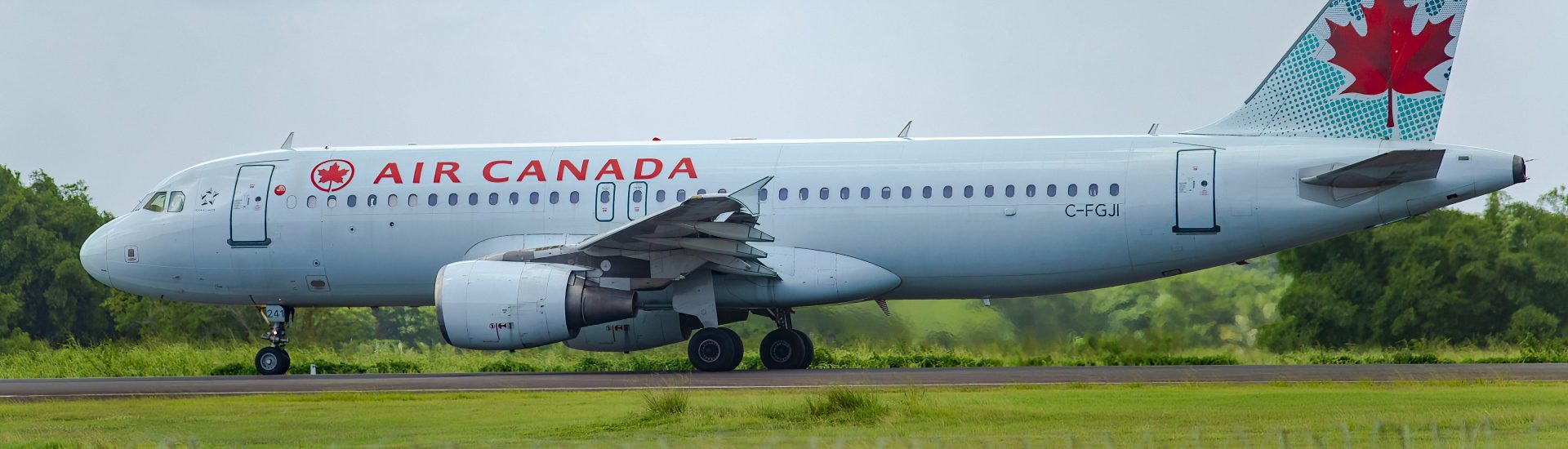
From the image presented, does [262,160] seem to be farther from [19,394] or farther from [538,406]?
[538,406]

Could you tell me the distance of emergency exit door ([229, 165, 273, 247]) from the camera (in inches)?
909

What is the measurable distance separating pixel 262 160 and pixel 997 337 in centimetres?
1090

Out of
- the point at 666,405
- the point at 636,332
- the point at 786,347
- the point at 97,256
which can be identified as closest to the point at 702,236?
the point at 636,332

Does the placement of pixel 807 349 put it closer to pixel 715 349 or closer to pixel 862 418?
pixel 715 349

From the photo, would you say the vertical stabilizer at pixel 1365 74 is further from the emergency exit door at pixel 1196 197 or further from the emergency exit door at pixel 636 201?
the emergency exit door at pixel 636 201

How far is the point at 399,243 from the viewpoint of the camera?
74.0 feet

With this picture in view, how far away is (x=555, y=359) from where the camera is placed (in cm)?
2600

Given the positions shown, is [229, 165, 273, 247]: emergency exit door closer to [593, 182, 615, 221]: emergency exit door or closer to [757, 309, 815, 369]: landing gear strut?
[593, 182, 615, 221]: emergency exit door

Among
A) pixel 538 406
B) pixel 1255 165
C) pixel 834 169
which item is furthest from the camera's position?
pixel 834 169

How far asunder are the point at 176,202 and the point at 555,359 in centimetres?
613

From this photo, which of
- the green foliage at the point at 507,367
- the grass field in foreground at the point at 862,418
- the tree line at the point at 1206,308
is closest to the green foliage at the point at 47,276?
the tree line at the point at 1206,308

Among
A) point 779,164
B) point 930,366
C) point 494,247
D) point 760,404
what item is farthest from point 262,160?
point 760,404

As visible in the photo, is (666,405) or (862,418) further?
(666,405)

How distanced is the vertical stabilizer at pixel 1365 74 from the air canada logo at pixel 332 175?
11.6 metres
